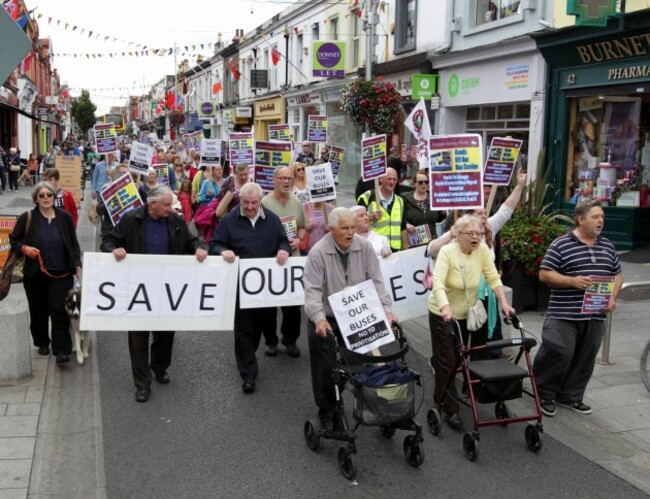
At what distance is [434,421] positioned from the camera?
18.6ft

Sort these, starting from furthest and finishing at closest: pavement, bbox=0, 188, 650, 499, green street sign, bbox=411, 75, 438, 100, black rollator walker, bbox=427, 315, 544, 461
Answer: green street sign, bbox=411, 75, 438, 100 → black rollator walker, bbox=427, 315, 544, 461 → pavement, bbox=0, 188, 650, 499

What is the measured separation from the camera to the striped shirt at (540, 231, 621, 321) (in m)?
5.98

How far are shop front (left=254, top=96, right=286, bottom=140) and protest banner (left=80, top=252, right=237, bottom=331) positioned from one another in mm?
29859

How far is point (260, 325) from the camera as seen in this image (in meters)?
7.40

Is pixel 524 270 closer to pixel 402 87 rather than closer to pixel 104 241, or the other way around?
pixel 104 241

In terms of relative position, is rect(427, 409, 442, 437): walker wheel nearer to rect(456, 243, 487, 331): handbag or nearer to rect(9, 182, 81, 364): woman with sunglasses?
rect(456, 243, 487, 331): handbag

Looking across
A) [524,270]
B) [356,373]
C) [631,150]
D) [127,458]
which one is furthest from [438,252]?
[631,150]

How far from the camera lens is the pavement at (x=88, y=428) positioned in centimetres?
489

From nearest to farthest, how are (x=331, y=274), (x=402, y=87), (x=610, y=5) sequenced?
(x=331, y=274) < (x=610, y=5) < (x=402, y=87)

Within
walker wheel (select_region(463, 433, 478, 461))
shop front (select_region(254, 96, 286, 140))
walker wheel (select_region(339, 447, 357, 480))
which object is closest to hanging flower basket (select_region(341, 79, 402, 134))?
walker wheel (select_region(463, 433, 478, 461))

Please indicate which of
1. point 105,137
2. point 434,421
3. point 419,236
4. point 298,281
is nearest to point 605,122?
point 419,236

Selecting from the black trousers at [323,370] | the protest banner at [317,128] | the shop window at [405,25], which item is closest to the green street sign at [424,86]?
the shop window at [405,25]

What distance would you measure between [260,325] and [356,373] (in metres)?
2.62

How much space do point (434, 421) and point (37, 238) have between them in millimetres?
4228
